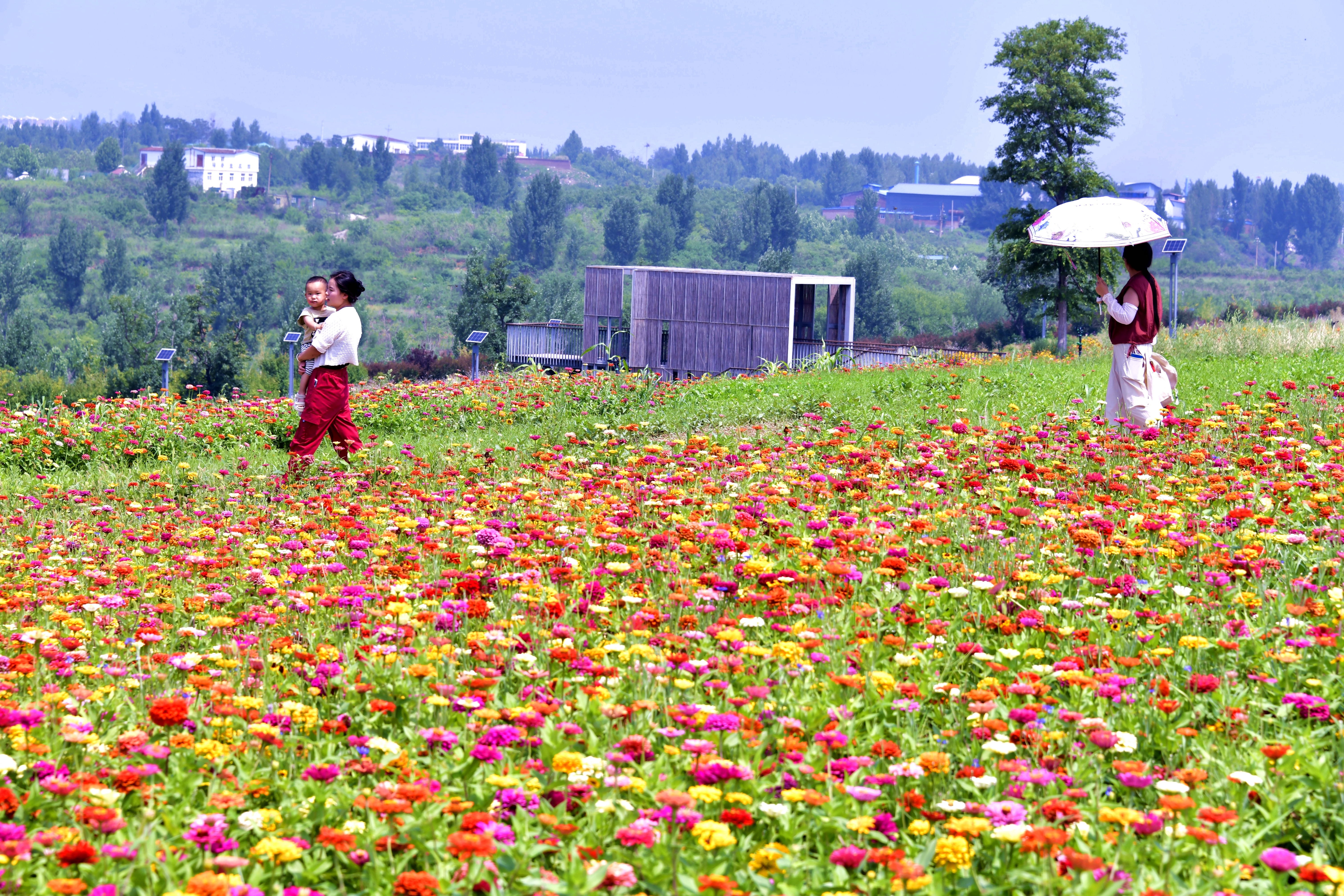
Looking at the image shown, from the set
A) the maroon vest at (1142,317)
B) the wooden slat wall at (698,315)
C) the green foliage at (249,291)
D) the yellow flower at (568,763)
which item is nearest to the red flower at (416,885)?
the yellow flower at (568,763)

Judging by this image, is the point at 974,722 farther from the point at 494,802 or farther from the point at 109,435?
the point at 109,435

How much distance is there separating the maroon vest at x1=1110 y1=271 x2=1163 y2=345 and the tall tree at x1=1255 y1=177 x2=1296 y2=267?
186 metres

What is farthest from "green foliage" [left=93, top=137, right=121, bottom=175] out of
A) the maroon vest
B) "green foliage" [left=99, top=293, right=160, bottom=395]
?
the maroon vest

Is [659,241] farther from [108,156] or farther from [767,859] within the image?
[767,859]

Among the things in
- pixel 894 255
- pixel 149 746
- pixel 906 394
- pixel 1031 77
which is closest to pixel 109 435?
pixel 906 394

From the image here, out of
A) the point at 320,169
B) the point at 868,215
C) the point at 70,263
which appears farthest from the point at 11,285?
the point at 868,215

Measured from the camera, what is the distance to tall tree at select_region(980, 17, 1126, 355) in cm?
4097

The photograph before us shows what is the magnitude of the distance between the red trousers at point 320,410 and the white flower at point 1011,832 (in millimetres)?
6721

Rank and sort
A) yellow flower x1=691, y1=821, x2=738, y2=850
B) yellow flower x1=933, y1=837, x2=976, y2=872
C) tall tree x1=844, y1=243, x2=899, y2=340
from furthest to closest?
tall tree x1=844, y1=243, x2=899, y2=340, yellow flower x1=933, y1=837, x2=976, y2=872, yellow flower x1=691, y1=821, x2=738, y2=850

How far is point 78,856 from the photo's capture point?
7.33 feet

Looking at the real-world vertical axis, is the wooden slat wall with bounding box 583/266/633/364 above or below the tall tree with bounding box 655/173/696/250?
below

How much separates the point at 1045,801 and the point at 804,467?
12.0ft

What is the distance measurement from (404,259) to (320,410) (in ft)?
421

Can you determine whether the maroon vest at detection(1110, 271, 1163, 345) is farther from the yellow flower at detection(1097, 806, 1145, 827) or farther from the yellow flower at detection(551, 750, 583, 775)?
the yellow flower at detection(551, 750, 583, 775)
